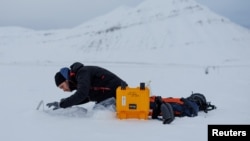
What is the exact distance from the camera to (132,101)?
5.85 metres

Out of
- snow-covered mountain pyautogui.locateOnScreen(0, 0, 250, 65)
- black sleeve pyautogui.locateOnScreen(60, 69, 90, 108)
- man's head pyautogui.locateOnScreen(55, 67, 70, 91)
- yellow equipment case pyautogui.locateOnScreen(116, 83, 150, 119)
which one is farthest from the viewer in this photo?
snow-covered mountain pyautogui.locateOnScreen(0, 0, 250, 65)

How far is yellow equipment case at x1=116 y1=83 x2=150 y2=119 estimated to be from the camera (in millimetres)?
5801

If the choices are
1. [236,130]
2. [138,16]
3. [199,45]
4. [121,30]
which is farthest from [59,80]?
[138,16]

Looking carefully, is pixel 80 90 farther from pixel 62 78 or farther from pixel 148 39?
pixel 148 39

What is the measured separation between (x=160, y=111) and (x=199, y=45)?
9674cm

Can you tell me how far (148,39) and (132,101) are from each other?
105322 mm

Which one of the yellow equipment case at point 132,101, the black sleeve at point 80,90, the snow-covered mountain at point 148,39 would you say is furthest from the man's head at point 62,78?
the snow-covered mountain at point 148,39

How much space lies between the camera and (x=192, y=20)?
121688mm

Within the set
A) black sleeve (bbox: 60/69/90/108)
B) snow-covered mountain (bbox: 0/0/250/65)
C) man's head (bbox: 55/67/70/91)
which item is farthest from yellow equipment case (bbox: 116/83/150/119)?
snow-covered mountain (bbox: 0/0/250/65)

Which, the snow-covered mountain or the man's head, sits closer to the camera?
the man's head

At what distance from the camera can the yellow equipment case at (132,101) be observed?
19.0ft

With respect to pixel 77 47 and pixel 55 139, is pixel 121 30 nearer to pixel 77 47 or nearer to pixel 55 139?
pixel 77 47

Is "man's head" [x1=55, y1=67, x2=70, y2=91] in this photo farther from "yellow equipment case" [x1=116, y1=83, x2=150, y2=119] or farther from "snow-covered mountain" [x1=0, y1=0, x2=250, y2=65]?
"snow-covered mountain" [x1=0, y1=0, x2=250, y2=65]

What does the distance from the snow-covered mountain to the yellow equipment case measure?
80264 millimetres
